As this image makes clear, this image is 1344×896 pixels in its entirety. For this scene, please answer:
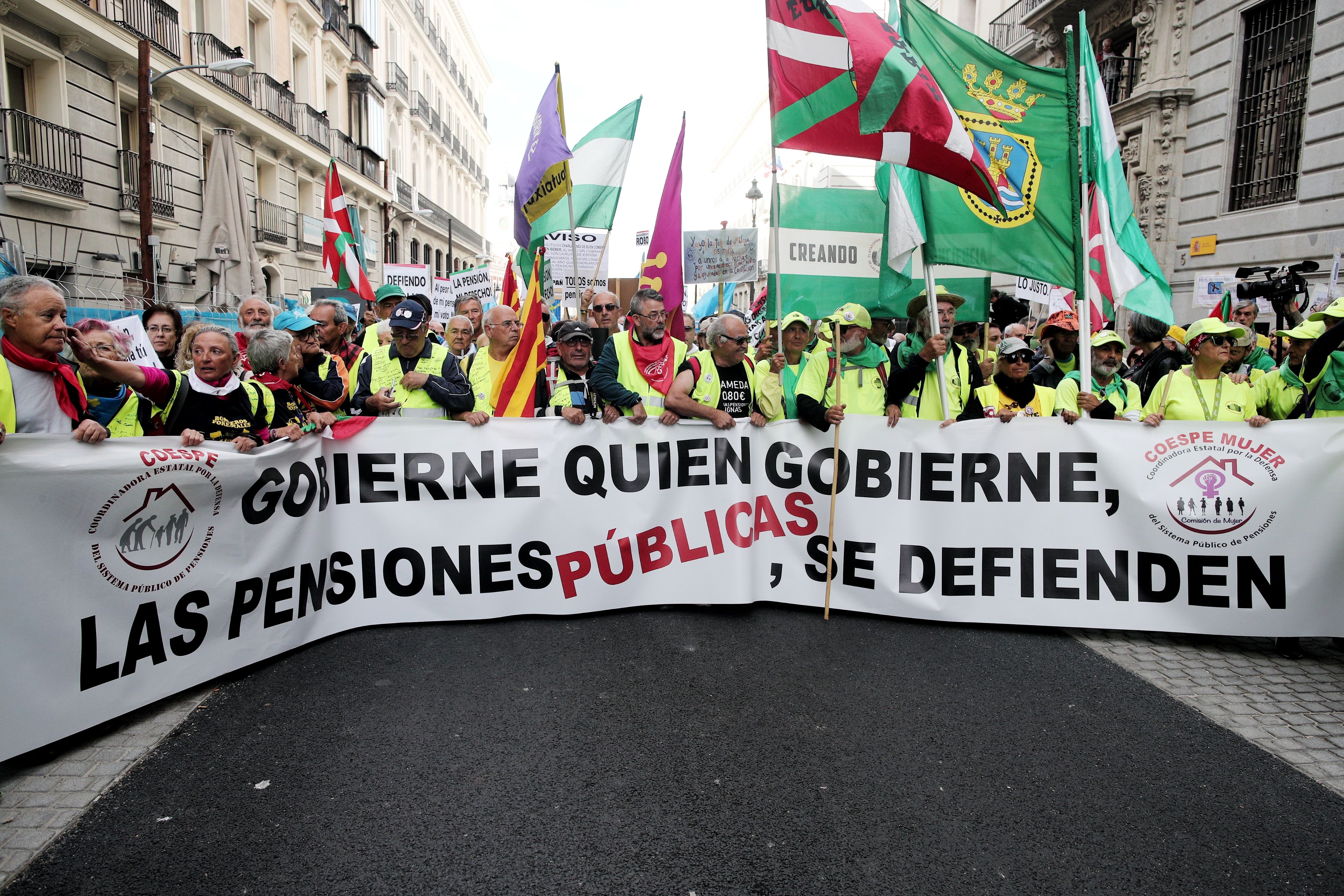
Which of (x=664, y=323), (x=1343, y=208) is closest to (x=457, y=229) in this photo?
(x=1343, y=208)

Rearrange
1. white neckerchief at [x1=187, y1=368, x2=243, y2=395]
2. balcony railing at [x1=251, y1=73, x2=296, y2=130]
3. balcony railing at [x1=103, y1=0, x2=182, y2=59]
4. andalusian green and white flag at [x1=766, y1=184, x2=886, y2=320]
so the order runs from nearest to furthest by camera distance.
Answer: white neckerchief at [x1=187, y1=368, x2=243, y2=395] → andalusian green and white flag at [x1=766, y1=184, x2=886, y2=320] → balcony railing at [x1=103, y1=0, x2=182, y2=59] → balcony railing at [x1=251, y1=73, x2=296, y2=130]

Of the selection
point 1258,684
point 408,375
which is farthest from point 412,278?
point 1258,684

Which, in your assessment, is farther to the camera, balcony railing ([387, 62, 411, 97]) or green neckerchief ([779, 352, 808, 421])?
balcony railing ([387, 62, 411, 97])

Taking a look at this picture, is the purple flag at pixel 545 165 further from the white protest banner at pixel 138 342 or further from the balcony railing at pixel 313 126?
the balcony railing at pixel 313 126

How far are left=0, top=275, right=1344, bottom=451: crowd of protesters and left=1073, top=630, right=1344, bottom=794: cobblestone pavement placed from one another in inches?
48.9

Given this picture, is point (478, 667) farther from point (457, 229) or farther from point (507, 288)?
point (457, 229)

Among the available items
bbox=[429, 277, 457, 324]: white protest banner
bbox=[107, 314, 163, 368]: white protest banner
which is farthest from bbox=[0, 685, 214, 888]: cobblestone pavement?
bbox=[429, 277, 457, 324]: white protest banner

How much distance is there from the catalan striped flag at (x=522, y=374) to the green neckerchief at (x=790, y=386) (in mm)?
1605

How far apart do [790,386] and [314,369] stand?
298cm

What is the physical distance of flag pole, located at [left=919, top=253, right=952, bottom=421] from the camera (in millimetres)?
5109

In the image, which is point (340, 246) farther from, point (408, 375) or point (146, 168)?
point (408, 375)

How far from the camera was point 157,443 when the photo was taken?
12.4 ft

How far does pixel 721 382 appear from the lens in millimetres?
5363

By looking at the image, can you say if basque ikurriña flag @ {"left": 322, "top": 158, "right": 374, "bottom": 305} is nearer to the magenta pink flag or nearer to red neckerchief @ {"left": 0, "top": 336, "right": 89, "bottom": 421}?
the magenta pink flag
